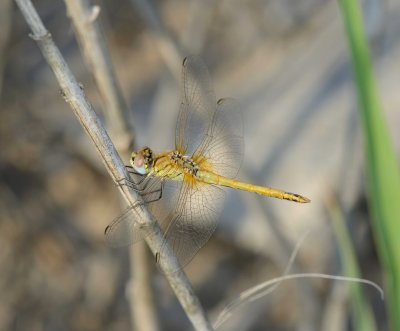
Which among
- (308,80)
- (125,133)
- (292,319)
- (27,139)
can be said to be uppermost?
(27,139)

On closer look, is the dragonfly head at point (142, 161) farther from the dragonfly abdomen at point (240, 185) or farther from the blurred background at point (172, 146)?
the blurred background at point (172, 146)

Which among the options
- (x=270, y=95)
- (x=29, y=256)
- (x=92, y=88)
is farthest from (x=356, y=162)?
(x=29, y=256)

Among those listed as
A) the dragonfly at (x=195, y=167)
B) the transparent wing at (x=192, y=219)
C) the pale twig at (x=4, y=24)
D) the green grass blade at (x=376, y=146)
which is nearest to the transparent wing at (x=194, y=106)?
the dragonfly at (x=195, y=167)

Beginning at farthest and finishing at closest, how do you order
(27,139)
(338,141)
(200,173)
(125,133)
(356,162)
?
(27,139) < (338,141) < (356,162) < (200,173) < (125,133)

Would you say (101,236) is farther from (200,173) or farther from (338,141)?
(200,173)

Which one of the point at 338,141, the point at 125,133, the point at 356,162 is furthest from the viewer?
the point at 338,141

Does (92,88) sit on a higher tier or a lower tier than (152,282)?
higher

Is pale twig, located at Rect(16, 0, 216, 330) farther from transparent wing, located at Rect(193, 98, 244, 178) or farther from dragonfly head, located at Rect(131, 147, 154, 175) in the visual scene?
transparent wing, located at Rect(193, 98, 244, 178)

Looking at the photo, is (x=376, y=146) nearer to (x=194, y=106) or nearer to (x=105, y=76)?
(x=105, y=76)
